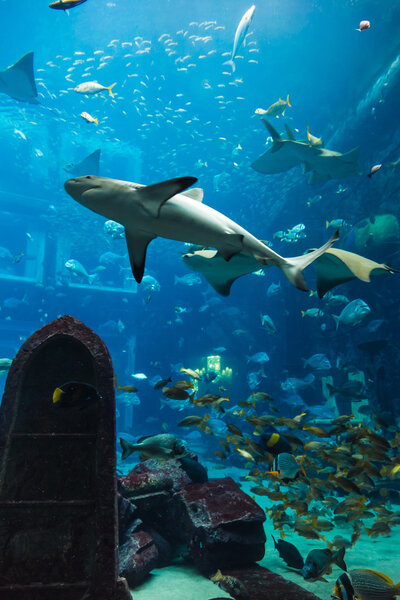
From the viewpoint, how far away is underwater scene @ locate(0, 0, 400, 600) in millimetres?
3252

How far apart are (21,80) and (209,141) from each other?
12.4 meters

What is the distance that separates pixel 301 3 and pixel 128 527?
20.3 meters

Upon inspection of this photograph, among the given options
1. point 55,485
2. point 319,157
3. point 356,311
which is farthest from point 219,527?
point 319,157

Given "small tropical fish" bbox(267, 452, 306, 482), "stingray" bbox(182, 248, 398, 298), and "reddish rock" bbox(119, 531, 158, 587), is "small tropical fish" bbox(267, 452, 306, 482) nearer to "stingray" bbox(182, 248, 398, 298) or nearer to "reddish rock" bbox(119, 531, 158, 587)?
"reddish rock" bbox(119, 531, 158, 587)

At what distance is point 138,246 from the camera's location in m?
2.75

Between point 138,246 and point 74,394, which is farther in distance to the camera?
point 74,394

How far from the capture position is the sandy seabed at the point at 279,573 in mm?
3711

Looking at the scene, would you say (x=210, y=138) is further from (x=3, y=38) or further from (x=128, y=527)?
(x=128, y=527)

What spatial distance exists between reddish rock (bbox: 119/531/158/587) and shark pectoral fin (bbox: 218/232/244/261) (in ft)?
13.2

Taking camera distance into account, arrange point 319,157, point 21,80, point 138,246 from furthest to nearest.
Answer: point 21,80 < point 319,157 < point 138,246

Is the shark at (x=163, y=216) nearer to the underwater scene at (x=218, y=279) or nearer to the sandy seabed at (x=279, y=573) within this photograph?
the underwater scene at (x=218, y=279)

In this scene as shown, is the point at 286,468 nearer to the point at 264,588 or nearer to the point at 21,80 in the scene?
the point at 264,588

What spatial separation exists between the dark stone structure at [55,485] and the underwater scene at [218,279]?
0.03 metres

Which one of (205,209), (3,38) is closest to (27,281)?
(3,38)
